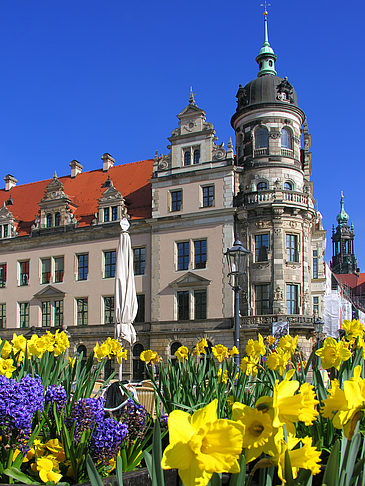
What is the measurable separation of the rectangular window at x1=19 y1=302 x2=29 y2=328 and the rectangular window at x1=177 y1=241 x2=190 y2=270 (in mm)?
11377

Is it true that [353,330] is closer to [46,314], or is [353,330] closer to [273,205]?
[273,205]

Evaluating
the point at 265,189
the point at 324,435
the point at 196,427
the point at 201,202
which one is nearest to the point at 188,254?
the point at 201,202

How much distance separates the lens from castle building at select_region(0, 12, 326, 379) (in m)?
30.2

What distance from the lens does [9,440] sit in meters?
3.58

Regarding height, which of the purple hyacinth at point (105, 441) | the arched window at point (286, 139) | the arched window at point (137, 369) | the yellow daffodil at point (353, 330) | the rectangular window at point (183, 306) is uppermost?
the arched window at point (286, 139)

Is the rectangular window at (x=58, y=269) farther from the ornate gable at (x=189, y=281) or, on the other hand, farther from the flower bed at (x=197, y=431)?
the flower bed at (x=197, y=431)

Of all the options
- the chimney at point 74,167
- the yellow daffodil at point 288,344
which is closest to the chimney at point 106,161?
the chimney at point 74,167

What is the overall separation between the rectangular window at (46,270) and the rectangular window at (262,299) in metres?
14.2

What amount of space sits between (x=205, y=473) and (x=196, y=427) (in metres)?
0.14

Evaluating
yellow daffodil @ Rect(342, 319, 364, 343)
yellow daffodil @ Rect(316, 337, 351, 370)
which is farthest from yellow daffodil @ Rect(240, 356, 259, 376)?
yellow daffodil @ Rect(316, 337, 351, 370)

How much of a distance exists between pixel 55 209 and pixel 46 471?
1342 inches

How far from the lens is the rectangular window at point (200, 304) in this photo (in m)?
31.1

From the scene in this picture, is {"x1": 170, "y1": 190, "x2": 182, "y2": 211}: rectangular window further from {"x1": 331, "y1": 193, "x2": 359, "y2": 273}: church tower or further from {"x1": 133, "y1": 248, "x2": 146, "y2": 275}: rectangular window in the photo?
{"x1": 331, "y1": 193, "x2": 359, "y2": 273}: church tower

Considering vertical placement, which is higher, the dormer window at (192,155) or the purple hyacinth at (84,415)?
the dormer window at (192,155)
